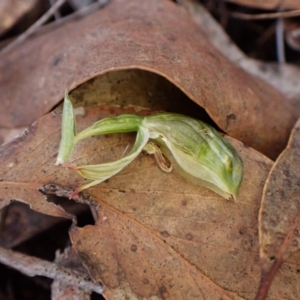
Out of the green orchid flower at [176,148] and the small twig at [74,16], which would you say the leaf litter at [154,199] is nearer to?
the green orchid flower at [176,148]

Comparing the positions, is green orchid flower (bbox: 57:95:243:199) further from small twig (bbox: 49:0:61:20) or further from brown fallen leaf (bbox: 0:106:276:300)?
small twig (bbox: 49:0:61:20)

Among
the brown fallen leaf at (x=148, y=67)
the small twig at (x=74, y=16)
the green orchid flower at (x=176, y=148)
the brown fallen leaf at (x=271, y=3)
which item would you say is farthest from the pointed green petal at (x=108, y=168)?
the brown fallen leaf at (x=271, y=3)

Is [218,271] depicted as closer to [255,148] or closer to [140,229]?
[140,229]

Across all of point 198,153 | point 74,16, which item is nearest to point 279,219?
point 198,153

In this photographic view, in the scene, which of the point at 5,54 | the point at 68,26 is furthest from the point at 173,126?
the point at 5,54

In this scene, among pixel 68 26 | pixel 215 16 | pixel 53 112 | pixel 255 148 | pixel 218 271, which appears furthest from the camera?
pixel 215 16
